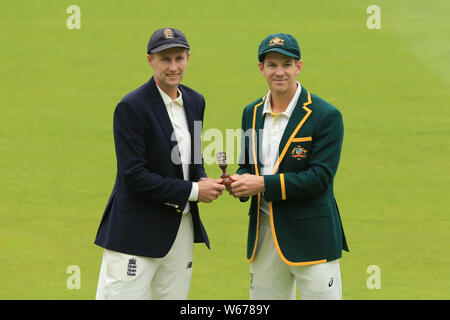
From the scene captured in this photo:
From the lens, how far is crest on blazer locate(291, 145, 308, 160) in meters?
4.06

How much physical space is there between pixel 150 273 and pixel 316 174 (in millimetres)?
1062

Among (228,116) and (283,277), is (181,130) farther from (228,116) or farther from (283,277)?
(228,116)

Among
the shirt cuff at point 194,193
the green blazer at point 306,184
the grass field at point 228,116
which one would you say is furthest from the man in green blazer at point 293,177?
the grass field at point 228,116

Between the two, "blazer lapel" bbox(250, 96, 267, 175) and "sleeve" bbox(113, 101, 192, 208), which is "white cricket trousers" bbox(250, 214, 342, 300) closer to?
"blazer lapel" bbox(250, 96, 267, 175)

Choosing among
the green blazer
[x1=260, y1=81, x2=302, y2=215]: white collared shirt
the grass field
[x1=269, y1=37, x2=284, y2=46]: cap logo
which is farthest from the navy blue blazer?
the grass field

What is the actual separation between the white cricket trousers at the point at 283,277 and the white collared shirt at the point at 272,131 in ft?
1.03

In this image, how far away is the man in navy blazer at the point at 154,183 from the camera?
13.1ft

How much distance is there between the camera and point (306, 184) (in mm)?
3996

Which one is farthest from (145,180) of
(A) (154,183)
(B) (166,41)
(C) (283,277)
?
(C) (283,277)

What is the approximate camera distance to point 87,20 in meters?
15.3

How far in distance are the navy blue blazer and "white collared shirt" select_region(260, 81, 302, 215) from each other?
385mm

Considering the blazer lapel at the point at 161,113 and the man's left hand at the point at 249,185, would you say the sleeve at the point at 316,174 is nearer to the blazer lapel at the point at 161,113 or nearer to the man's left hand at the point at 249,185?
the man's left hand at the point at 249,185

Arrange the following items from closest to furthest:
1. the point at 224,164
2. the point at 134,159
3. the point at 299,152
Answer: the point at 134,159 < the point at 299,152 < the point at 224,164

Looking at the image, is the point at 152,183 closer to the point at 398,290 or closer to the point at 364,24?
the point at 398,290
